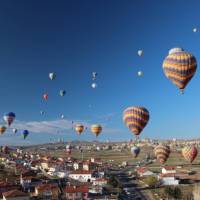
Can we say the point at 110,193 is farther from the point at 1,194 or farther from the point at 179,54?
Answer: the point at 179,54

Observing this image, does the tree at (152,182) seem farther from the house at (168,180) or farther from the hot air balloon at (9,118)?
the hot air balloon at (9,118)

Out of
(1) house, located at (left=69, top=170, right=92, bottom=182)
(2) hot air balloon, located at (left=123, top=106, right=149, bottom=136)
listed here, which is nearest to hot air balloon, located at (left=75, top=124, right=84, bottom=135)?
(1) house, located at (left=69, top=170, right=92, bottom=182)

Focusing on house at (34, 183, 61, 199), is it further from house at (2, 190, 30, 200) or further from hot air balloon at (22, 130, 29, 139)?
hot air balloon at (22, 130, 29, 139)

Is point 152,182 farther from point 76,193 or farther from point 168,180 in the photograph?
point 76,193

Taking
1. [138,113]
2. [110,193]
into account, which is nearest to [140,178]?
[110,193]

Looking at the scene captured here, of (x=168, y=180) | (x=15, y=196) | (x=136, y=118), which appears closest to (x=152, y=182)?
(x=168, y=180)

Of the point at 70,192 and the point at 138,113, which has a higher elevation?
the point at 138,113
